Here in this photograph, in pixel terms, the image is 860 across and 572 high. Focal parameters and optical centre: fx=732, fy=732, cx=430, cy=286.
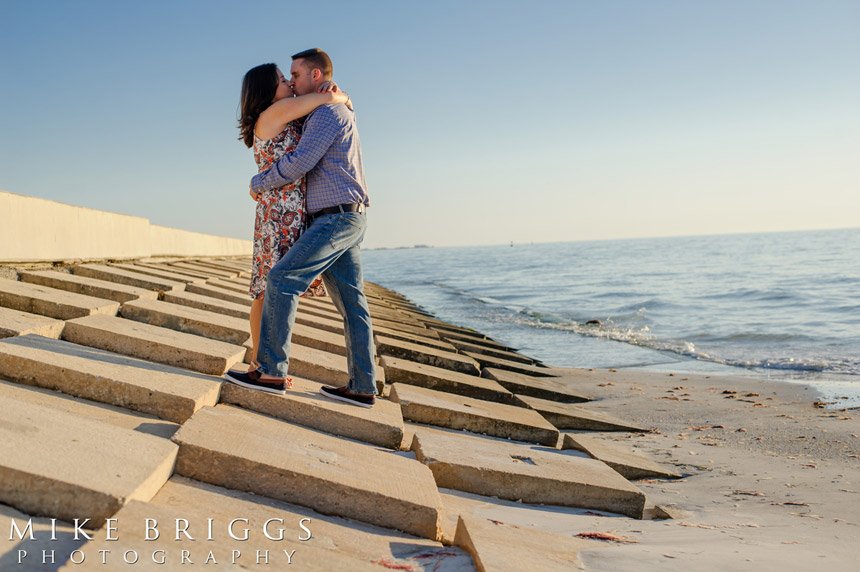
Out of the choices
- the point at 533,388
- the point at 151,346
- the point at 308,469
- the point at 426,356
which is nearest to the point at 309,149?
the point at 151,346

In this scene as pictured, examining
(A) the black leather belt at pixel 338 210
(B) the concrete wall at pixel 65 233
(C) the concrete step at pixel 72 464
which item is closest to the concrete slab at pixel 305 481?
(C) the concrete step at pixel 72 464

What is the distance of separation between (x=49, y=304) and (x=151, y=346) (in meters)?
0.90

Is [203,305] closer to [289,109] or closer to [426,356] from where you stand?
[426,356]

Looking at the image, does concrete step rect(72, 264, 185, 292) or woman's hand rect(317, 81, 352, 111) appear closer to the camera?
woman's hand rect(317, 81, 352, 111)

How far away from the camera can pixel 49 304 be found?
377cm

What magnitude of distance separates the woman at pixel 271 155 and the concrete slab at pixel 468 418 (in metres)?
0.88

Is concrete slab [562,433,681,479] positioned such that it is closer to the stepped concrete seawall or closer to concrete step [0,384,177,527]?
the stepped concrete seawall

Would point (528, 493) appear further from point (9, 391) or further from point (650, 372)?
point (650, 372)

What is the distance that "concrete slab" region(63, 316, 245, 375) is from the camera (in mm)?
3184

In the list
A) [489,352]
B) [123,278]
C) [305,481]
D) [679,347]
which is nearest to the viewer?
[305,481]

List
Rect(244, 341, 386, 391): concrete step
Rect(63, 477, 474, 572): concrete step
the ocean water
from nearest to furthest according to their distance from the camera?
Rect(63, 477, 474, 572): concrete step, Rect(244, 341, 386, 391): concrete step, the ocean water

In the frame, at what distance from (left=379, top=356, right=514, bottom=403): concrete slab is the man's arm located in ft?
5.76

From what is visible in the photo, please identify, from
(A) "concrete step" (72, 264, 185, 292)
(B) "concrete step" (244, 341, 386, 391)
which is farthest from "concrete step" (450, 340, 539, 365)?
(B) "concrete step" (244, 341, 386, 391)

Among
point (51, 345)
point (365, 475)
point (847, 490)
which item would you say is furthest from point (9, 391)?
point (847, 490)
